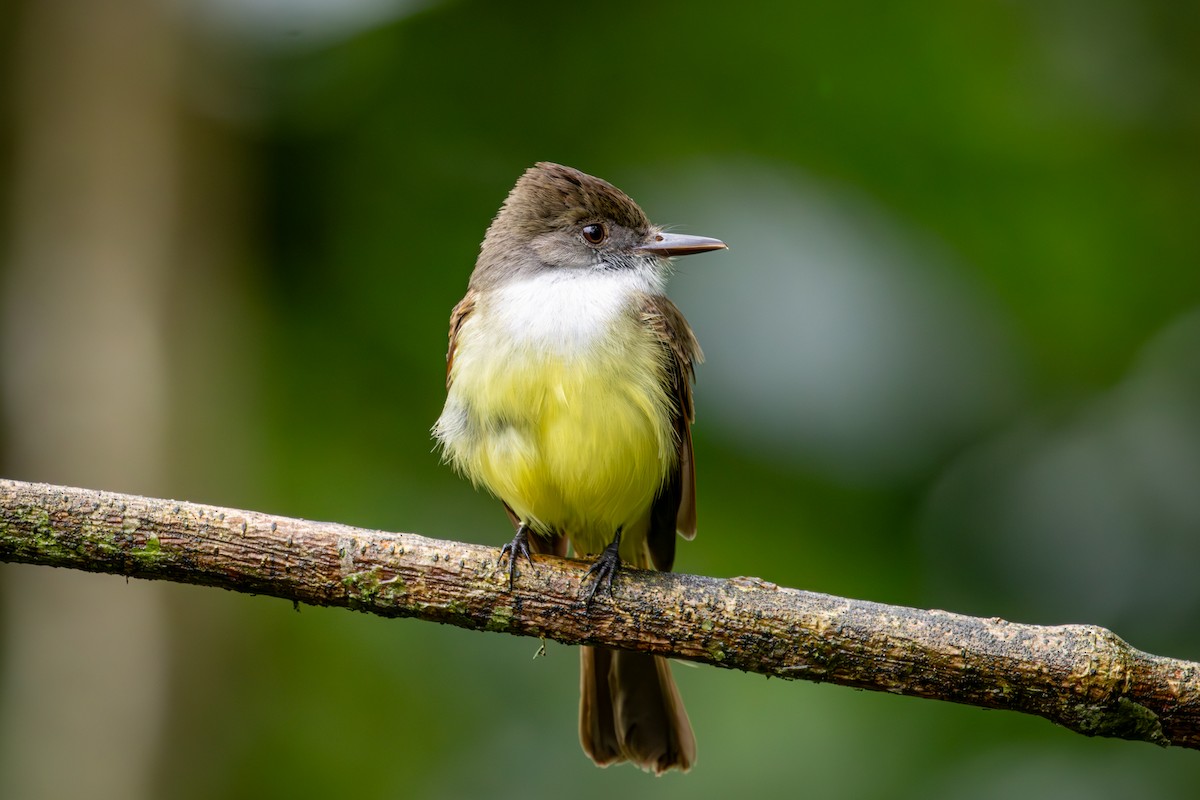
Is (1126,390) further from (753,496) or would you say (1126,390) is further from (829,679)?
(829,679)

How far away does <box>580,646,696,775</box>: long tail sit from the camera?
423cm

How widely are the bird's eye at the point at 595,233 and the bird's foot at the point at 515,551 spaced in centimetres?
118

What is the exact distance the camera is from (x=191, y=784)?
4.95 m

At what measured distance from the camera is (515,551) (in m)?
3.54

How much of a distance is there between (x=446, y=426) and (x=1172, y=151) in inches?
138

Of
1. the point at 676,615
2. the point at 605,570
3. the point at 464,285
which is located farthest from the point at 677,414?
the point at 464,285

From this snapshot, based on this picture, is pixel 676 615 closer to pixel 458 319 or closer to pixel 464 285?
pixel 458 319

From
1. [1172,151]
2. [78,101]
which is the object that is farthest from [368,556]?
[1172,151]

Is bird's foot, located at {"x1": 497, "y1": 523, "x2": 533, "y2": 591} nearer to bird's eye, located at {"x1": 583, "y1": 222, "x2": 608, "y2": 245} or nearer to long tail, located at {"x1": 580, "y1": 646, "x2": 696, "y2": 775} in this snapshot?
long tail, located at {"x1": 580, "y1": 646, "x2": 696, "y2": 775}

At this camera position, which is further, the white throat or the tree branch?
the white throat

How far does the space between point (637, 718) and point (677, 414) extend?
3.37 ft

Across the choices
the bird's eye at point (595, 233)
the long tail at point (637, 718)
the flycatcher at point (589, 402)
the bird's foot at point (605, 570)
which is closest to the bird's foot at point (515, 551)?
the flycatcher at point (589, 402)

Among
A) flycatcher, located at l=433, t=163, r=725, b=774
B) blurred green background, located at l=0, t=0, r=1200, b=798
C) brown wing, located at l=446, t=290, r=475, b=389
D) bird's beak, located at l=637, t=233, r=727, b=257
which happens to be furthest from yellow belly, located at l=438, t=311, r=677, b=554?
blurred green background, located at l=0, t=0, r=1200, b=798

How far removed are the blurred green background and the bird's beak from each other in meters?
0.95
